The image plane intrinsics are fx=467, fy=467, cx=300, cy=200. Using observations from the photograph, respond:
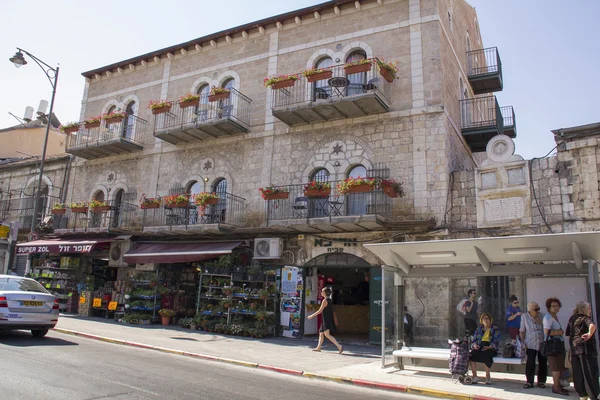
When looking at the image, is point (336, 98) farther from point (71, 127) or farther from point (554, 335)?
point (71, 127)

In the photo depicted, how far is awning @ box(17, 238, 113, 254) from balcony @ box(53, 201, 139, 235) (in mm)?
469

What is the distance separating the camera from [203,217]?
18.0m

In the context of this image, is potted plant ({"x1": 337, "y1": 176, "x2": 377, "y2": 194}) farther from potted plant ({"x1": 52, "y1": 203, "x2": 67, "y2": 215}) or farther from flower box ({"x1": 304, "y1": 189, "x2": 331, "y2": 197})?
potted plant ({"x1": 52, "y1": 203, "x2": 67, "y2": 215})

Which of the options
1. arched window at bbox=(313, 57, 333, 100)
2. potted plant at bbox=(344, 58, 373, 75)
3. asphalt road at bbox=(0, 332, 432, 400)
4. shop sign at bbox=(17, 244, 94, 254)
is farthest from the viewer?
shop sign at bbox=(17, 244, 94, 254)

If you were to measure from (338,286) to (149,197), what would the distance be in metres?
8.85

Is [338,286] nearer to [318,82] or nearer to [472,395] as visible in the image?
[318,82]

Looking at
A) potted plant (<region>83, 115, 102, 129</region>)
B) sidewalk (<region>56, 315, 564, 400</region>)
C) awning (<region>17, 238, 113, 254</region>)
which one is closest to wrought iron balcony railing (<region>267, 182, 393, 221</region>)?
sidewalk (<region>56, 315, 564, 400</region>)

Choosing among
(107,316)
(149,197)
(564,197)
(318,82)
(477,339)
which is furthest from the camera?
(149,197)

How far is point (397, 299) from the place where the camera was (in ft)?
34.8

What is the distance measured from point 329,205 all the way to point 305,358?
222 inches

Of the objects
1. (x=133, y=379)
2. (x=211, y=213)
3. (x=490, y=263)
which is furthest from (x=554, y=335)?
(x=211, y=213)

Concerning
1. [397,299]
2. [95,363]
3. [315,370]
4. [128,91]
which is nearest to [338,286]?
[397,299]

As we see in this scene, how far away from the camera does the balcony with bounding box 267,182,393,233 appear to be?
45.2 ft

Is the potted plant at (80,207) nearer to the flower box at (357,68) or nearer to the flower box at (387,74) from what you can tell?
the flower box at (357,68)
